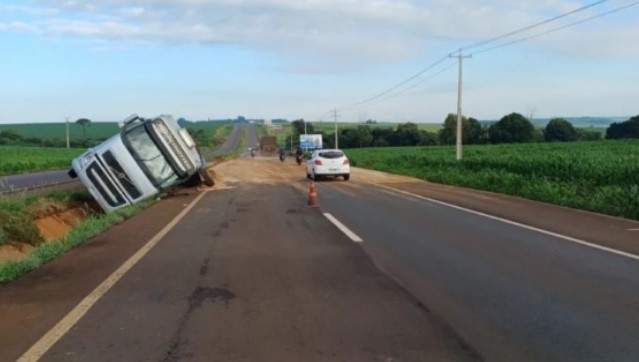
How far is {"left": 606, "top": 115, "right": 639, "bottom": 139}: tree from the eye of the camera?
98.6 meters

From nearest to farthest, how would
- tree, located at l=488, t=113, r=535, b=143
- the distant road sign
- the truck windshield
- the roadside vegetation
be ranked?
the roadside vegetation → the truck windshield → the distant road sign → tree, located at l=488, t=113, r=535, b=143

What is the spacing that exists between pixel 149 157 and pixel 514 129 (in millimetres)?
95253

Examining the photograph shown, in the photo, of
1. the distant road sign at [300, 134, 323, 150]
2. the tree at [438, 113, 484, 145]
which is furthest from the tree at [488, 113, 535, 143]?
the distant road sign at [300, 134, 323, 150]

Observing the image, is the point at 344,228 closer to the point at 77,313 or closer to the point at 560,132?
the point at 77,313

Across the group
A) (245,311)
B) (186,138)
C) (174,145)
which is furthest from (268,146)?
(245,311)

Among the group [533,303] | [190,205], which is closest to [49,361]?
[533,303]

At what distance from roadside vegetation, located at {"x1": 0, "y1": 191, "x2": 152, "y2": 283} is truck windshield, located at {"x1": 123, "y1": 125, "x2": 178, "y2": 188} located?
94 centimetres

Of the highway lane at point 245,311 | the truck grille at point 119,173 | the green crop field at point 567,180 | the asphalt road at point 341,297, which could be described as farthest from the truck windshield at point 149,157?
the green crop field at point 567,180

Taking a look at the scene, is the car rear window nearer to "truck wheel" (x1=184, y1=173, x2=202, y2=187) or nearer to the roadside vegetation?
"truck wheel" (x1=184, y1=173, x2=202, y2=187)

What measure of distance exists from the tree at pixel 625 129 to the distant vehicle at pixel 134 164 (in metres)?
92.3

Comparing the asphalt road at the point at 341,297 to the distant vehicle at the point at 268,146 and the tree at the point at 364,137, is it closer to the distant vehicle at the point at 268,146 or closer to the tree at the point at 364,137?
the distant vehicle at the point at 268,146

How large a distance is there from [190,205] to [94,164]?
2.91m

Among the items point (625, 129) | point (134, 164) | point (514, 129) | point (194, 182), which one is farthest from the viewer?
point (514, 129)

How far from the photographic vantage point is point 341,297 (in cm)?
682
